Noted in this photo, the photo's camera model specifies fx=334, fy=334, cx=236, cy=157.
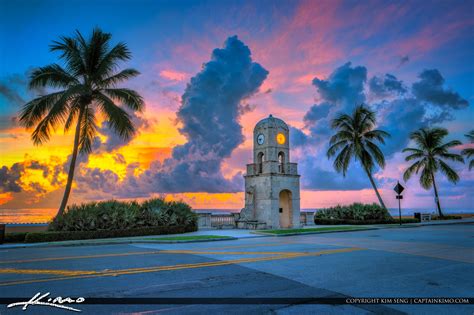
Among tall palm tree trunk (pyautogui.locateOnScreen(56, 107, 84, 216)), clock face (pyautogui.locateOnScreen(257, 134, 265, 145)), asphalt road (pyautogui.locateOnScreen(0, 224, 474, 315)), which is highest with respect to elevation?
clock face (pyautogui.locateOnScreen(257, 134, 265, 145))

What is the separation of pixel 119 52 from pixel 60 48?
3523 millimetres

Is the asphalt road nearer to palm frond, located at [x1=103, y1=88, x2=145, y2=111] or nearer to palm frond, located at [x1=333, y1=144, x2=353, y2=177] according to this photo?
palm frond, located at [x1=103, y1=88, x2=145, y2=111]

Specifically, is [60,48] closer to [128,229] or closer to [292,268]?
[128,229]

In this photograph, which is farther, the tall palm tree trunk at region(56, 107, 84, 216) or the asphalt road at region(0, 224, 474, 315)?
the tall palm tree trunk at region(56, 107, 84, 216)

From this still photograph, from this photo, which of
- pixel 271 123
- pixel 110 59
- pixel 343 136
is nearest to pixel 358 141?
pixel 343 136

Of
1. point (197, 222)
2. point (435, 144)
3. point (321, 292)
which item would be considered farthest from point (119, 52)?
point (435, 144)

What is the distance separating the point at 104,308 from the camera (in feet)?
18.7

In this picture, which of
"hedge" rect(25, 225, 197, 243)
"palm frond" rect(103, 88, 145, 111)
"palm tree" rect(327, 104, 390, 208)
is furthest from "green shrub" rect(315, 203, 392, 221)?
"palm frond" rect(103, 88, 145, 111)

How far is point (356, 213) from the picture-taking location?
33031mm

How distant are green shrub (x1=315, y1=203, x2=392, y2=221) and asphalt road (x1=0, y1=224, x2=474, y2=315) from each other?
70.9ft

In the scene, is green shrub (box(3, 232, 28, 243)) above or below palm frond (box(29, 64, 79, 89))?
below

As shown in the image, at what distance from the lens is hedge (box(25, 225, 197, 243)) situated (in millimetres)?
16641

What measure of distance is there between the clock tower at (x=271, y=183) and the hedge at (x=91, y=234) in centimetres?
761

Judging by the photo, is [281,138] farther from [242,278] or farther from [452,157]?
[452,157]
